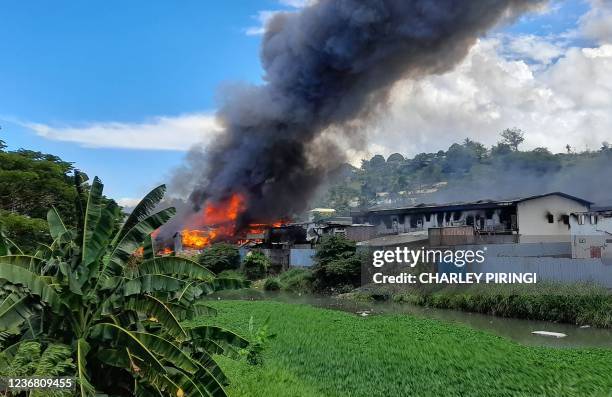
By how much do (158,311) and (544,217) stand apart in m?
32.9

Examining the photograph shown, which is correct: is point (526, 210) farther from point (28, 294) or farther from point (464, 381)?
point (28, 294)

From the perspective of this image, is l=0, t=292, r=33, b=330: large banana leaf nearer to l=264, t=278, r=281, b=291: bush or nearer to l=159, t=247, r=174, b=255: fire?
l=264, t=278, r=281, b=291: bush

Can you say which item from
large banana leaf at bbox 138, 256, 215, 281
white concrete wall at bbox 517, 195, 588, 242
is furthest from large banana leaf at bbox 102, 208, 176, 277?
white concrete wall at bbox 517, 195, 588, 242

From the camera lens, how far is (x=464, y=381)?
9.98 metres

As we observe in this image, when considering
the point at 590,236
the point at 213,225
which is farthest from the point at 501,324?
the point at 213,225

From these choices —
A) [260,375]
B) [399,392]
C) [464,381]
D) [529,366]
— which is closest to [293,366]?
[260,375]

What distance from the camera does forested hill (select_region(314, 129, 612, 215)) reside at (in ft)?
168

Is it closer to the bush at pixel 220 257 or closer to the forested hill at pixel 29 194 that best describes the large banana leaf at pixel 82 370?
the forested hill at pixel 29 194

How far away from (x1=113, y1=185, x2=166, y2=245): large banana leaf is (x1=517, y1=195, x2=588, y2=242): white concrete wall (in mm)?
29696

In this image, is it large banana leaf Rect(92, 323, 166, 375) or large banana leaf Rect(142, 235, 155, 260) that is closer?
large banana leaf Rect(92, 323, 166, 375)

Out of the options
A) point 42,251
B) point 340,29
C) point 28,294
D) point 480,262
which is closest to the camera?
point 28,294

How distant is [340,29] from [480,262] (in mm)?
21340

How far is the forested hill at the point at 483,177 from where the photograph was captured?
51.1 metres

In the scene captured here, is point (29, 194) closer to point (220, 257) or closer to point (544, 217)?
point (220, 257)
